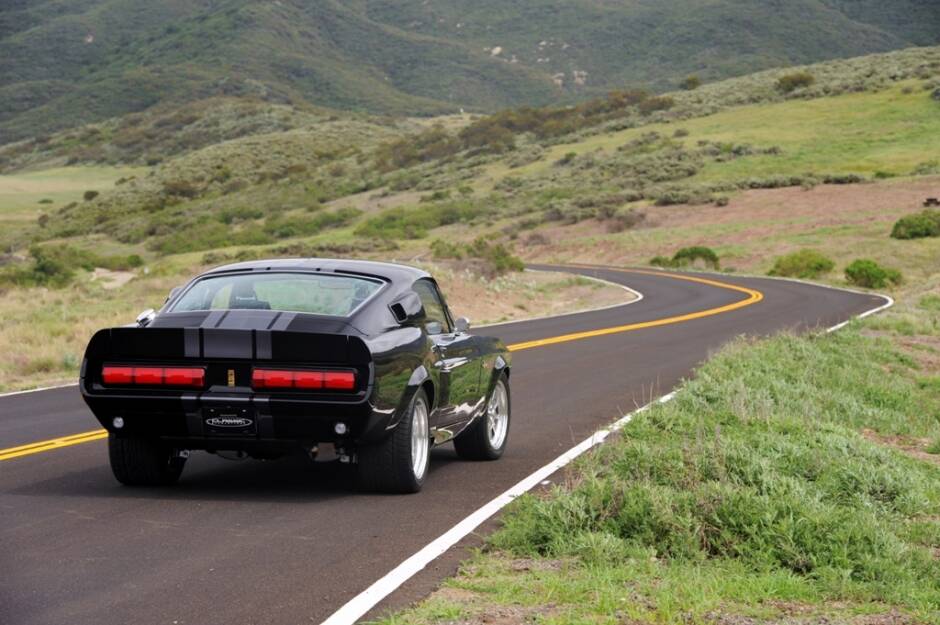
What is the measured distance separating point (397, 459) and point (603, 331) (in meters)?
17.7

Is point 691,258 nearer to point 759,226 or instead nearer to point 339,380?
point 759,226

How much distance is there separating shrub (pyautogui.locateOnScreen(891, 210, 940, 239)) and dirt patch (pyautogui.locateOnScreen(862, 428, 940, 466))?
43.6 m

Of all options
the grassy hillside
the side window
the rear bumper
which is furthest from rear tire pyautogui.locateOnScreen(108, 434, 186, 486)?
the grassy hillside

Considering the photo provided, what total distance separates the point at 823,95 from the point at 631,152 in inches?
784

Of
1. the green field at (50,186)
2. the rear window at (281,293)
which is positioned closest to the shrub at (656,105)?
the green field at (50,186)

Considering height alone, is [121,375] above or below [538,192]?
above

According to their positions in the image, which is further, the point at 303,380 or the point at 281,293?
the point at 281,293

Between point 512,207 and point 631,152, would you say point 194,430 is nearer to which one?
point 512,207

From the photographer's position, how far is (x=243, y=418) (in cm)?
830

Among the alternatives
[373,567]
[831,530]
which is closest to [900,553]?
[831,530]

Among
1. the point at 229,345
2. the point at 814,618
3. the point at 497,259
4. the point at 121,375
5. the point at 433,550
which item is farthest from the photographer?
the point at 497,259

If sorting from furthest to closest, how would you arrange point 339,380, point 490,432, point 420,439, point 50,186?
1. point 50,186
2. point 490,432
3. point 420,439
4. point 339,380

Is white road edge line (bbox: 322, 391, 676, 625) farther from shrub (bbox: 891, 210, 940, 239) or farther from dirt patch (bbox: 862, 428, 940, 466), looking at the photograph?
shrub (bbox: 891, 210, 940, 239)

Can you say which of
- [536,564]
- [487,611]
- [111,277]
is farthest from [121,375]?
[111,277]
